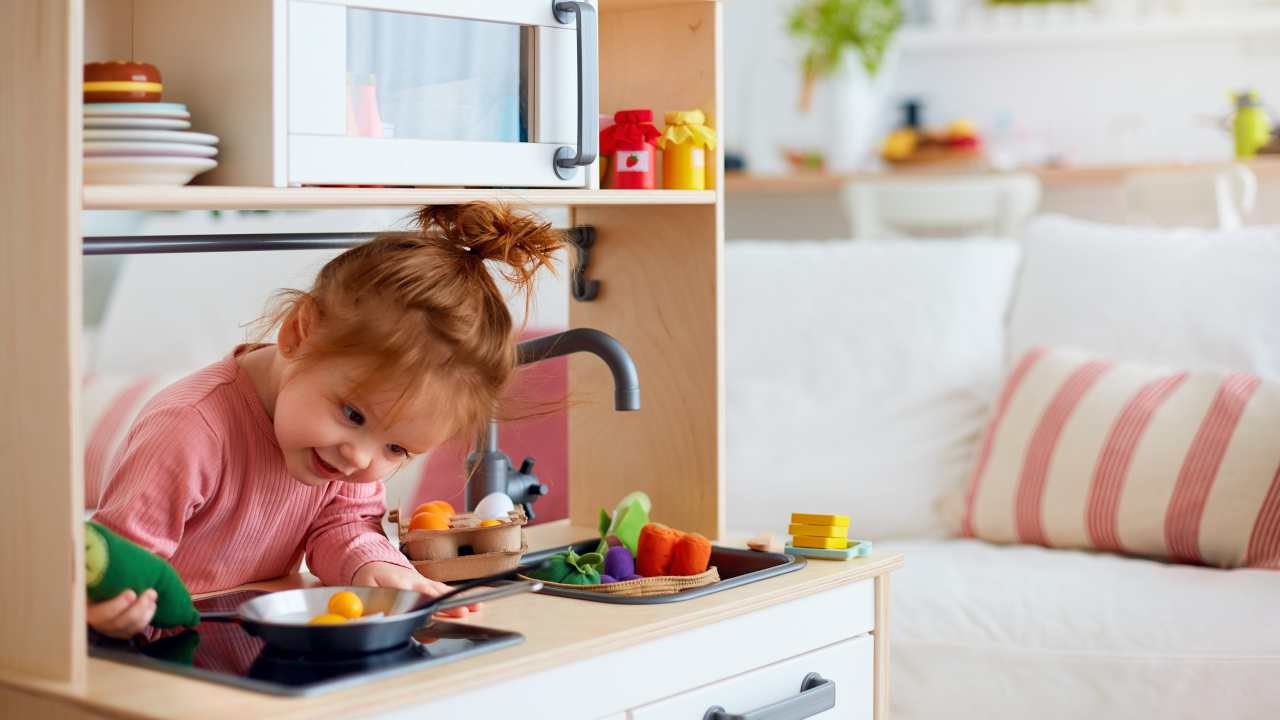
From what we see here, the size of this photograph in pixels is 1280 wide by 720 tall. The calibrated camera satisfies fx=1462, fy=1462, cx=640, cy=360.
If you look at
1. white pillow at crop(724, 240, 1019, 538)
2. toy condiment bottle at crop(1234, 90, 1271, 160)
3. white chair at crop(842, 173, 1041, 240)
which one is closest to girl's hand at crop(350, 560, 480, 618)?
white pillow at crop(724, 240, 1019, 538)

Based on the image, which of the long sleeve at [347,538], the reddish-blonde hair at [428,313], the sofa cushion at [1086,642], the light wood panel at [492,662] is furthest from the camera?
the sofa cushion at [1086,642]

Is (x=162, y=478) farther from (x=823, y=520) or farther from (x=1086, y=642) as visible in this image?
(x=1086, y=642)

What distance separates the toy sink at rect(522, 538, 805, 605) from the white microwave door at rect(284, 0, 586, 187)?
0.36 m

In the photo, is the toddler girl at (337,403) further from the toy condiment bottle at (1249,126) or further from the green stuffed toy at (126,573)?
the toy condiment bottle at (1249,126)

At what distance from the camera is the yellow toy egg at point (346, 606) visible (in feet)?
3.58

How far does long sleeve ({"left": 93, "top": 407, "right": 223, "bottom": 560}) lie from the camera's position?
1.13m

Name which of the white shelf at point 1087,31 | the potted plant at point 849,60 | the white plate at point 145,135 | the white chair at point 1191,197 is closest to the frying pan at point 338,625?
the white plate at point 145,135

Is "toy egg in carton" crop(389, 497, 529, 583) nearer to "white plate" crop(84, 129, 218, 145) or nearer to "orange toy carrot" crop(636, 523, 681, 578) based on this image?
"orange toy carrot" crop(636, 523, 681, 578)

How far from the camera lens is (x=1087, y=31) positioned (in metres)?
3.76

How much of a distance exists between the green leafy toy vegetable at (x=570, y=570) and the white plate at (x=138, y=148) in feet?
1.68

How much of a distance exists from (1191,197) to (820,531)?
87.6 inches

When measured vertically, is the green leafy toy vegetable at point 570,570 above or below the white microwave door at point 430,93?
below

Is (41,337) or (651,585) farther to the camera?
(651,585)

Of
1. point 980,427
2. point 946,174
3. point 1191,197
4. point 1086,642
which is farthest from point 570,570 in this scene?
point 946,174
